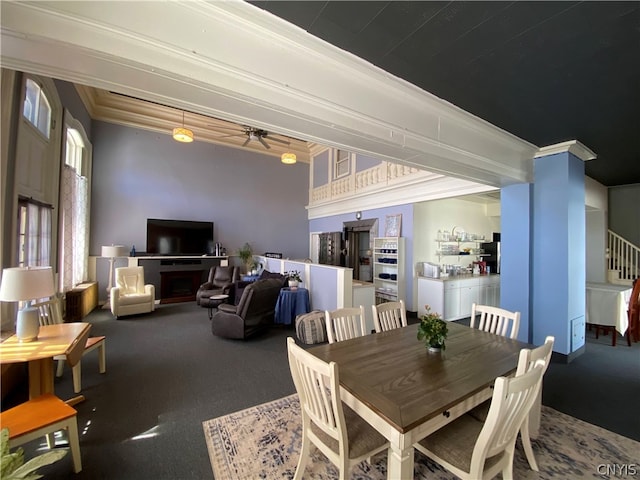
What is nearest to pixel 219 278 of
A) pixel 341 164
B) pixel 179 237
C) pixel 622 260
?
pixel 179 237

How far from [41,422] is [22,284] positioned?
1.02 meters

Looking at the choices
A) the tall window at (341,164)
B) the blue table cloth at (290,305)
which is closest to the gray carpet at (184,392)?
the blue table cloth at (290,305)

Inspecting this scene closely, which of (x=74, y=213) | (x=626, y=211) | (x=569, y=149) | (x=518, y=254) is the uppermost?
(x=569, y=149)

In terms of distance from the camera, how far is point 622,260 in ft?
18.0

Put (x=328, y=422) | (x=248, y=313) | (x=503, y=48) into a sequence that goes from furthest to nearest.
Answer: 1. (x=248, y=313)
2. (x=503, y=48)
3. (x=328, y=422)

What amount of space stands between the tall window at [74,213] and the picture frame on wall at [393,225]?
19.9 feet

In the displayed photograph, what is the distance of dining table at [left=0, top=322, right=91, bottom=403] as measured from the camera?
75.2 inches

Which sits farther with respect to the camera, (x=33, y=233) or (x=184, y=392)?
(x=33, y=233)

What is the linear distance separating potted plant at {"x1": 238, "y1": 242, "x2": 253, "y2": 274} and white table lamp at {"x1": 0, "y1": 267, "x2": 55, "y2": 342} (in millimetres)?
5053

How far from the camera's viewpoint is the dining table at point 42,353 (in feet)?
6.26

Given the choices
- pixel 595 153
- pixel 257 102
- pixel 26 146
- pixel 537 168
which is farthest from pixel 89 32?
pixel 595 153

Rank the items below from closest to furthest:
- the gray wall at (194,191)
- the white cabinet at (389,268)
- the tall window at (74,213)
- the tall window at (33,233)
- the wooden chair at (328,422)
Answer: the wooden chair at (328,422)
the tall window at (33,233)
the tall window at (74,213)
the white cabinet at (389,268)
the gray wall at (194,191)

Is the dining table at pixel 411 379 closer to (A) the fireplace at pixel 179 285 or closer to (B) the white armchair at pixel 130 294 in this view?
(B) the white armchair at pixel 130 294

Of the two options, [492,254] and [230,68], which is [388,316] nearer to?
[230,68]
